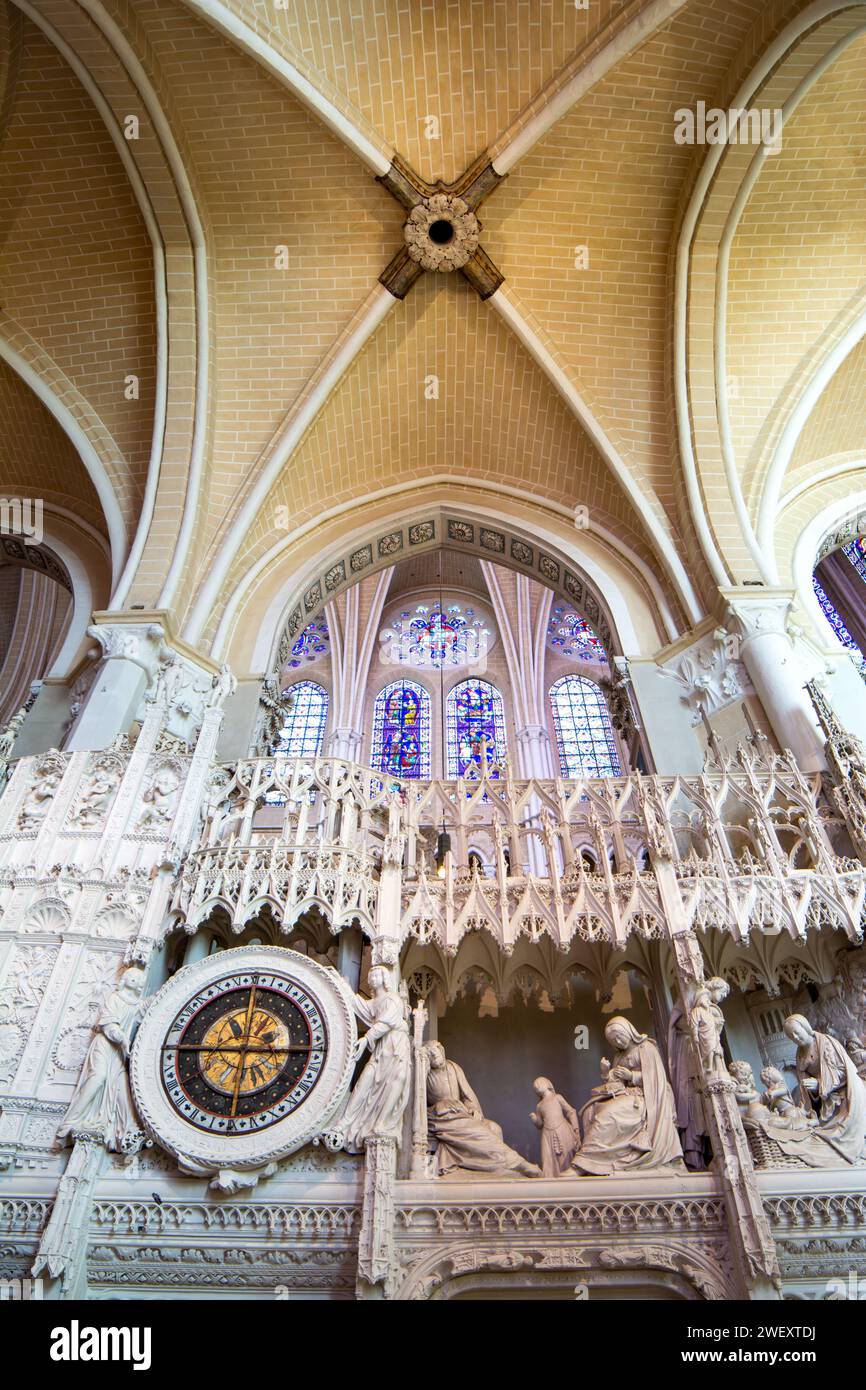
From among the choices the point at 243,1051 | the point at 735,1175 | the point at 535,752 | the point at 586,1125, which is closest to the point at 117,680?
→ the point at 243,1051

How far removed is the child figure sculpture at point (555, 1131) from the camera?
6730 mm

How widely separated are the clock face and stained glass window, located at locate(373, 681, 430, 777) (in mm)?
10956

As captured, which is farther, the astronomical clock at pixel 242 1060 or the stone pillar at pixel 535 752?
the stone pillar at pixel 535 752

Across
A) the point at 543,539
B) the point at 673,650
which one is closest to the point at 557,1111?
the point at 673,650

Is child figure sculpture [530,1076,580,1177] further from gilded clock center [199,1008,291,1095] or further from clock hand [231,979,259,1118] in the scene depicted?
clock hand [231,979,259,1118]

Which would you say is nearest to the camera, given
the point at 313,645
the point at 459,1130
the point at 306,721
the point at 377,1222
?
the point at 377,1222

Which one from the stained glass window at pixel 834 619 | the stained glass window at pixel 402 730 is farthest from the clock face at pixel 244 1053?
the stained glass window at pixel 834 619

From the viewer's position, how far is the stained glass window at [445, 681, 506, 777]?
19.1 meters

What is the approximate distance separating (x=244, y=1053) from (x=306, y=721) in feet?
46.0

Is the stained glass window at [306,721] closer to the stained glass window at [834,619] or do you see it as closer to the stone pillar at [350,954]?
the stone pillar at [350,954]

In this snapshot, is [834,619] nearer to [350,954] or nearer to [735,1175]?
[350,954]

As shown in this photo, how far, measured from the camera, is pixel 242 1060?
7.11m

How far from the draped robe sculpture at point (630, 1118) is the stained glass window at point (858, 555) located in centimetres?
1377
